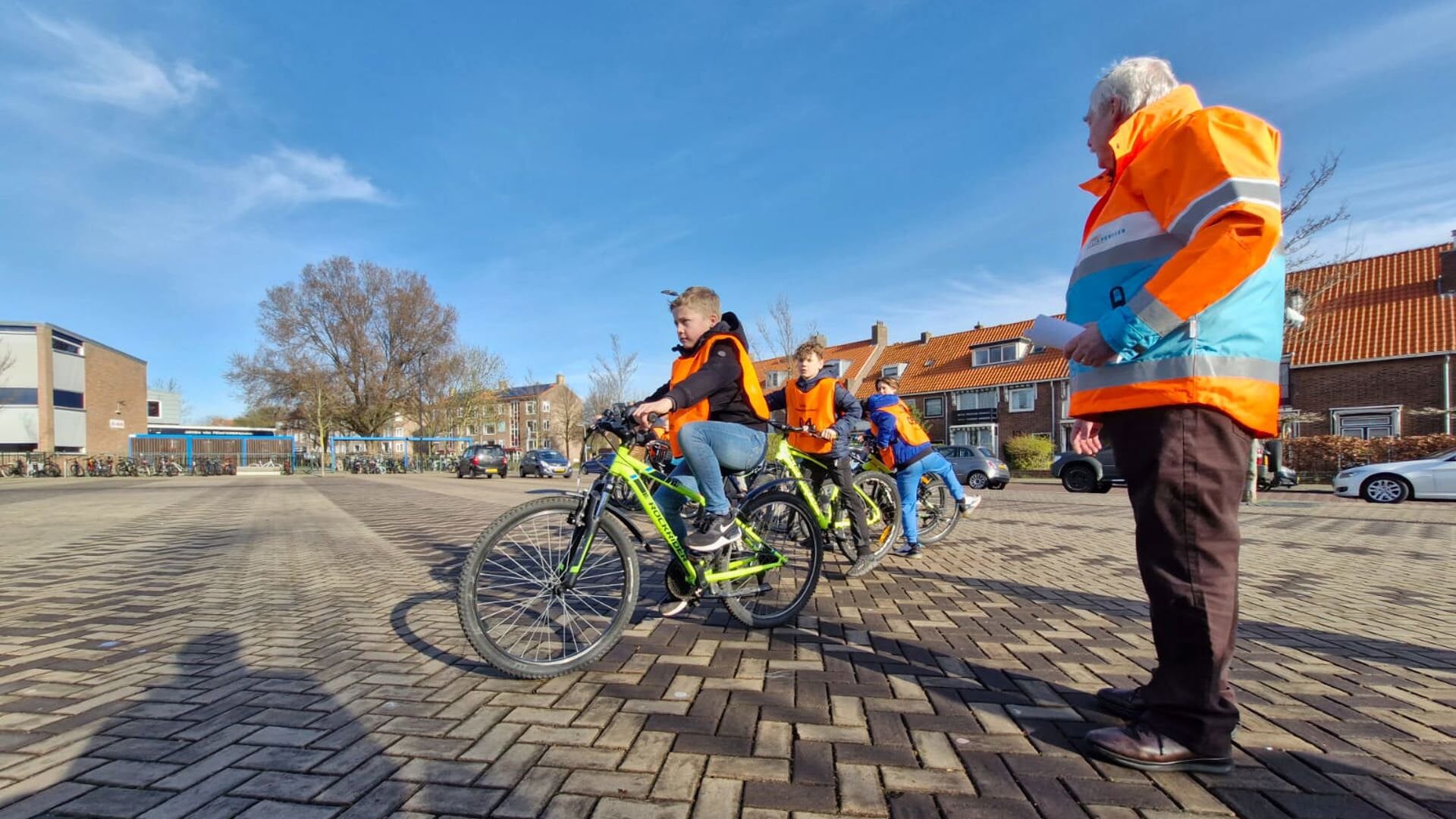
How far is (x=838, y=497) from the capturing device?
5004 millimetres

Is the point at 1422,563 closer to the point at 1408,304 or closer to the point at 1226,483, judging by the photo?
the point at 1226,483

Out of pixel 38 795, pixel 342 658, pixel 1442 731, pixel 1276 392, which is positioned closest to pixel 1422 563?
pixel 1442 731

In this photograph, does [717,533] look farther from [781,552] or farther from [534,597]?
[534,597]

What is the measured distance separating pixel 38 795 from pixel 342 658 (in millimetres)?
1182

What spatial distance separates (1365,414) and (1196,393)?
31.6 m

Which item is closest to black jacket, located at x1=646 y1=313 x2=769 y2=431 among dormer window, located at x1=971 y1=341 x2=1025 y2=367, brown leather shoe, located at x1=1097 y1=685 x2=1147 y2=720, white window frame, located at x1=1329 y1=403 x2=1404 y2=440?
brown leather shoe, located at x1=1097 y1=685 x2=1147 y2=720

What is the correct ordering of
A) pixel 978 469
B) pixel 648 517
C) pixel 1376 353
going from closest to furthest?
pixel 648 517
pixel 978 469
pixel 1376 353

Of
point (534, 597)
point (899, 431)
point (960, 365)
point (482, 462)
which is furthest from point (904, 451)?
point (960, 365)

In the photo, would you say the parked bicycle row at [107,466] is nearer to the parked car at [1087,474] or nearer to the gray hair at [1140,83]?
the parked car at [1087,474]

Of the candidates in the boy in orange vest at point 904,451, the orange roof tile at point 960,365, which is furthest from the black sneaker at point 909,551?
the orange roof tile at point 960,365

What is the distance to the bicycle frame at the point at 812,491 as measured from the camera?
13.4 feet

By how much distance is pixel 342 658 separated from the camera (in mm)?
3000

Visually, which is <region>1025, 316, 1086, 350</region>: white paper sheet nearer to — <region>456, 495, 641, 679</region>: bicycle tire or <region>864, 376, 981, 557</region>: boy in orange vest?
<region>456, 495, 641, 679</region>: bicycle tire

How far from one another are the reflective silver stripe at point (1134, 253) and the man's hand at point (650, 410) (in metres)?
1.70
